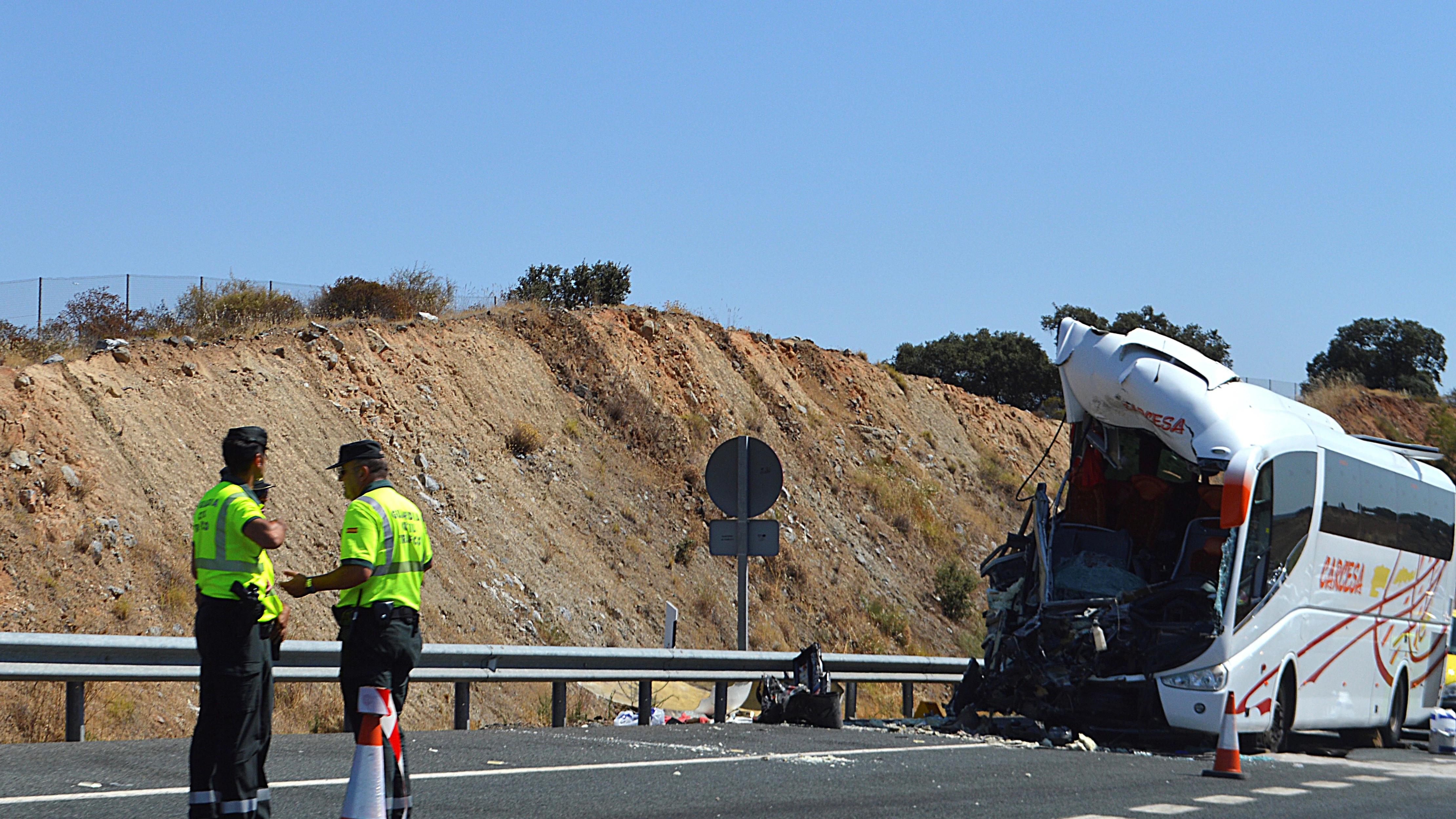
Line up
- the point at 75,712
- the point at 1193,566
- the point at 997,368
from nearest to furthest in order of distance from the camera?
the point at 75,712
the point at 1193,566
the point at 997,368

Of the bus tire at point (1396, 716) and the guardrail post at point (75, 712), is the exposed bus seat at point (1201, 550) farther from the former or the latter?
the guardrail post at point (75, 712)

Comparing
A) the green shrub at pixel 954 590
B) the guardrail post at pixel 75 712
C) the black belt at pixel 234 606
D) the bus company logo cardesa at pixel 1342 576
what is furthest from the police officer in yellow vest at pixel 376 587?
the green shrub at pixel 954 590

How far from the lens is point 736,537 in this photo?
13.8 metres

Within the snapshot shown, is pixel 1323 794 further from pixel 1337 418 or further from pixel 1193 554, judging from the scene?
pixel 1337 418

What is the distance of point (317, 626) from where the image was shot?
16953 millimetres

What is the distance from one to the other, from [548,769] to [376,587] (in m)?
3.21

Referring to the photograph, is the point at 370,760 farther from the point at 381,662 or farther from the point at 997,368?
the point at 997,368

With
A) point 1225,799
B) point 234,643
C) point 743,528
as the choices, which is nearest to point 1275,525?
point 1225,799

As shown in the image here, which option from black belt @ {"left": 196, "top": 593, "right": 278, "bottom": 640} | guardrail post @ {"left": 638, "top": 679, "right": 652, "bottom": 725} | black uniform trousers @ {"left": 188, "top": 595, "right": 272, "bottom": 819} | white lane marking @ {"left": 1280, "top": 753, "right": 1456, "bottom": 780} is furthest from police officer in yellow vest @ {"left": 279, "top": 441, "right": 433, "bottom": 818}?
white lane marking @ {"left": 1280, "top": 753, "right": 1456, "bottom": 780}

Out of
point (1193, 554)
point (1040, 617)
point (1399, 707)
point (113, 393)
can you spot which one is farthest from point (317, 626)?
point (1399, 707)

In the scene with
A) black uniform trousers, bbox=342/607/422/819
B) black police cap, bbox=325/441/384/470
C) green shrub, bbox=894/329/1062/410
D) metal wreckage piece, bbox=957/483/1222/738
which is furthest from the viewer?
green shrub, bbox=894/329/1062/410

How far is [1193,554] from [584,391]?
1627cm

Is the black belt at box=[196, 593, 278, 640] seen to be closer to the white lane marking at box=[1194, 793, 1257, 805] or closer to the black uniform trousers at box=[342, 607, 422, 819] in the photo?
the black uniform trousers at box=[342, 607, 422, 819]

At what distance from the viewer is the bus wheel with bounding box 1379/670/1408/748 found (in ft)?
50.0
